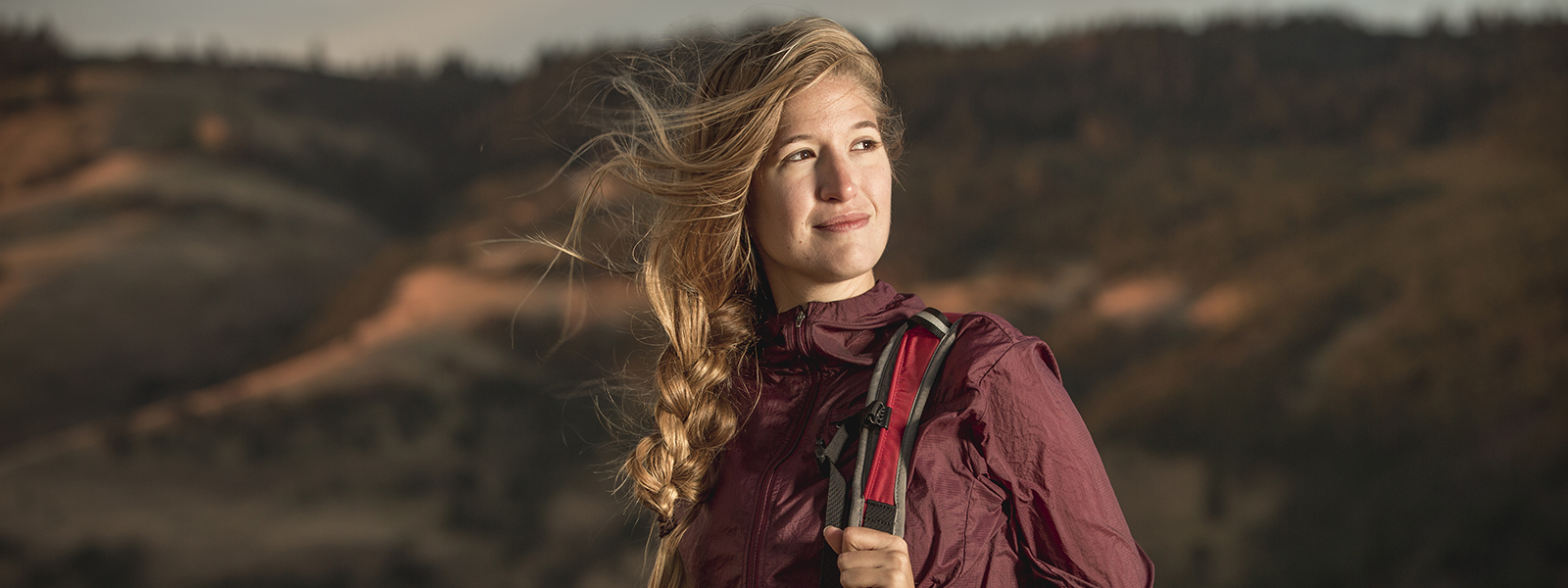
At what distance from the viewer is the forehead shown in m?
1.34

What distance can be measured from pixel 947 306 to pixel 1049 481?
24.5 ft

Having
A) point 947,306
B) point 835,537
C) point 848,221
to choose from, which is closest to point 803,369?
point 848,221

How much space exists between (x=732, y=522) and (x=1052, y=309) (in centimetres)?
721

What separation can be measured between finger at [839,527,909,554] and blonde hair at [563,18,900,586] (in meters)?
0.35

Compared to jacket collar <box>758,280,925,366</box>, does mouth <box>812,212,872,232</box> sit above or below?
above

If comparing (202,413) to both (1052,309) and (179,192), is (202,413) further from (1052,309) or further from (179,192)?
(1052,309)

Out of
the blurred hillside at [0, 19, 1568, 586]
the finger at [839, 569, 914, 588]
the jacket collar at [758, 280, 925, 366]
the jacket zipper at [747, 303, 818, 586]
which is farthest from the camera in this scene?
the blurred hillside at [0, 19, 1568, 586]

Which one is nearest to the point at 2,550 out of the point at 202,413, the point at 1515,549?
the point at 202,413

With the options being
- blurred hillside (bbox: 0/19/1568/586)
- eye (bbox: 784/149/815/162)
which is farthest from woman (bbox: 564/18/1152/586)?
blurred hillside (bbox: 0/19/1568/586)

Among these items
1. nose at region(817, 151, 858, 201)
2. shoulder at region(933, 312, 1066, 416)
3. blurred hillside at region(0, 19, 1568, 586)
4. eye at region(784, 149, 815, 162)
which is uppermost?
eye at region(784, 149, 815, 162)

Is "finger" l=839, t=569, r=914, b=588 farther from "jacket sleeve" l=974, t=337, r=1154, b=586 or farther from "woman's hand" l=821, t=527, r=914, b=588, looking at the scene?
"jacket sleeve" l=974, t=337, r=1154, b=586

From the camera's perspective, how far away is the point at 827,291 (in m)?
1.39

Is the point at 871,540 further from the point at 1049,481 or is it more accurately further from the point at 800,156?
the point at 800,156

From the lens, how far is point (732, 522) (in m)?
1.29
